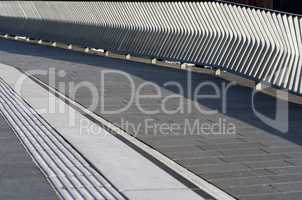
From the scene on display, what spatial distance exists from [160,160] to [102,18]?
16543 mm

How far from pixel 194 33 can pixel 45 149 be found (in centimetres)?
1028

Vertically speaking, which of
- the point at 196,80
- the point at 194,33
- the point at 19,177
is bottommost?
the point at 19,177

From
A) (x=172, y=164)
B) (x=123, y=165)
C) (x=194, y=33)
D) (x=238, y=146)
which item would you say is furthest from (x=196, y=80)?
(x=123, y=165)

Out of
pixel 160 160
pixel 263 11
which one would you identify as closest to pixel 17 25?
pixel 263 11

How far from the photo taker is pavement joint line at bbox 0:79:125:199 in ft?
22.0

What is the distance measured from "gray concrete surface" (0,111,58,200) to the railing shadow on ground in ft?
12.7

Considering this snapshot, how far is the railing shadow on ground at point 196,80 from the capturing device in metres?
10.8

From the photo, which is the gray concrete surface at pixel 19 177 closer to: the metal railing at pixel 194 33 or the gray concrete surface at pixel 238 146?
the gray concrete surface at pixel 238 146

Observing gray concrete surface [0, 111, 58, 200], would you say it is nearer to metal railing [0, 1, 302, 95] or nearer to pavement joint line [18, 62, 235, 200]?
pavement joint line [18, 62, 235, 200]

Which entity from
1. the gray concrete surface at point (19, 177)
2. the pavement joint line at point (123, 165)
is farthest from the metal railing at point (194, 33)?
the gray concrete surface at point (19, 177)

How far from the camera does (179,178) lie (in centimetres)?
727

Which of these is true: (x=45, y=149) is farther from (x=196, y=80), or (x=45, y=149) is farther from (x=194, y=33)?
(x=194, y=33)

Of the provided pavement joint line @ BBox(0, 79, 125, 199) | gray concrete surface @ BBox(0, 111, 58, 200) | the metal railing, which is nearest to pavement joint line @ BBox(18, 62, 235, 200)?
pavement joint line @ BBox(0, 79, 125, 199)

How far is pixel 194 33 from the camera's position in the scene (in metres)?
18.1
